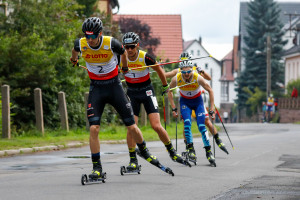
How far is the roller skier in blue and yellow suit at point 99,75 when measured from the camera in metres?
9.53

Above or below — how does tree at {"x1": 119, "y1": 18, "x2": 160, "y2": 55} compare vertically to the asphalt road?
above

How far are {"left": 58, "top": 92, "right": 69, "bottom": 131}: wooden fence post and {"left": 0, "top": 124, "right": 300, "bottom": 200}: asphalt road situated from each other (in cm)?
542

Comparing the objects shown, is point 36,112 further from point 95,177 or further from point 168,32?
point 168,32

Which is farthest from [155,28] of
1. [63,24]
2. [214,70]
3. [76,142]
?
[214,70]

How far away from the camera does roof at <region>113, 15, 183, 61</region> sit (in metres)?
61.1

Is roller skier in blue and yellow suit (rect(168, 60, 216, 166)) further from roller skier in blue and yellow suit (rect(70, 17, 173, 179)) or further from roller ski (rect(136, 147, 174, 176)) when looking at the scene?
roller skier in blue and yellow suit (rect(70, 17, 173, 179))

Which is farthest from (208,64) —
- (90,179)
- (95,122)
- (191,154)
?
(90,179)

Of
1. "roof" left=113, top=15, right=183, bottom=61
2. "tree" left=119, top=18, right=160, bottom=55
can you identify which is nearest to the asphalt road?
"tree" left=119, top=18, right=160, bottom=55

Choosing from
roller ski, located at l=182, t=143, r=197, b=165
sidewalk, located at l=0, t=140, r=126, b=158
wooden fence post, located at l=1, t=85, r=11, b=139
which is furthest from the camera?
wooden fence post, located at l=1, t=85, r=11, b=139

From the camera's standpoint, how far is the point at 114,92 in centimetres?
988

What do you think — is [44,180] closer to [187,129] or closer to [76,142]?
[187,129]

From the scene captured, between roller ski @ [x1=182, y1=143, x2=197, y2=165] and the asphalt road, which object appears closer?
the asphalt road

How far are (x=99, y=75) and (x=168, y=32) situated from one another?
54788 millimetres

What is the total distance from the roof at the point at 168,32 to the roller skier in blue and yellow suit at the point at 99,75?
1978 inches
